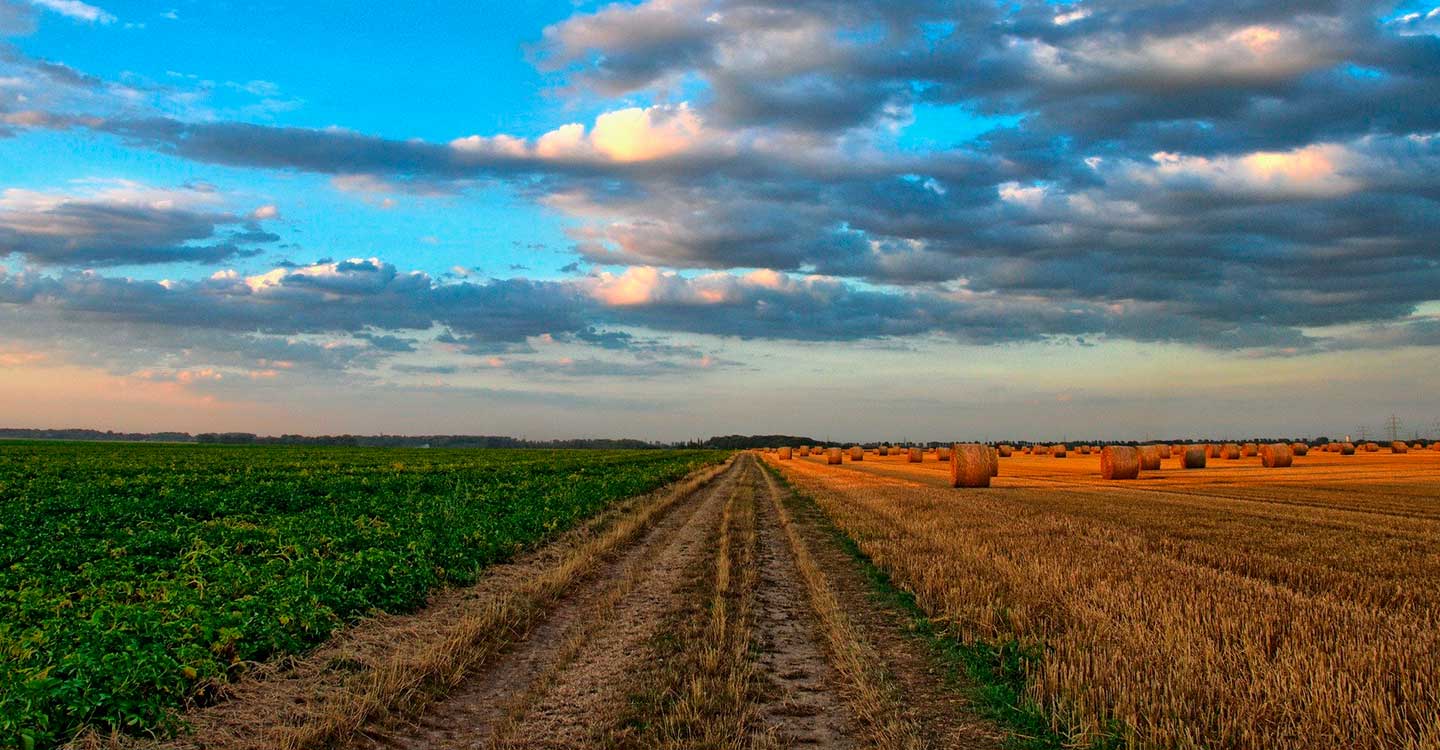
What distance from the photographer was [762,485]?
42312 millimetres

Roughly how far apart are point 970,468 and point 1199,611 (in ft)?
92.8

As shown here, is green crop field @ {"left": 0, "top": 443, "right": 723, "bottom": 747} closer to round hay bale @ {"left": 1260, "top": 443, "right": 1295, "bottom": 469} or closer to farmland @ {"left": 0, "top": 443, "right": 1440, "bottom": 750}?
farmland @ {"left": 0, "top": 443, "right": 1440, "bottom": 750}

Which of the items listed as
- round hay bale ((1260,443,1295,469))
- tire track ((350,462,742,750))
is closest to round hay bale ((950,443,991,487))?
tire track ((350,462,742,750))

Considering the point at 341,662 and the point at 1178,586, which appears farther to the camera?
the point at 1178,586

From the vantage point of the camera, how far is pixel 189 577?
1178 cm

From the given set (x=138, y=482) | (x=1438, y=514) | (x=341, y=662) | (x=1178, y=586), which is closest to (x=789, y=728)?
(x=341, y=662)

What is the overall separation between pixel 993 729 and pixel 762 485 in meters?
35.5

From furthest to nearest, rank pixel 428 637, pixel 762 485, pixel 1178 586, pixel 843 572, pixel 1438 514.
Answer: pixel 762 485 → pixel 1438 514 → pixel 843 572 → pixel 1178 586 → pixel 428 637

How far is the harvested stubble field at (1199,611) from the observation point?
646 cm

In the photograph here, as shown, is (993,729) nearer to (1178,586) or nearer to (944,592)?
(944,592)

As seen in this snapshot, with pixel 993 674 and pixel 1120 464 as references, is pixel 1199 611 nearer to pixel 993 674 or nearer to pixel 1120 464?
pixel 993 674

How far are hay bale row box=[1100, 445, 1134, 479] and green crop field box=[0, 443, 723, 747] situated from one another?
28777mm

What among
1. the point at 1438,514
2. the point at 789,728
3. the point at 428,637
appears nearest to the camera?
the point at 789,728

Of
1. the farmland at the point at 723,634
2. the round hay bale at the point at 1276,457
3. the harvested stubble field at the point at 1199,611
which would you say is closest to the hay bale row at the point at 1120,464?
→ the round hay bale at the point at 1276,457
